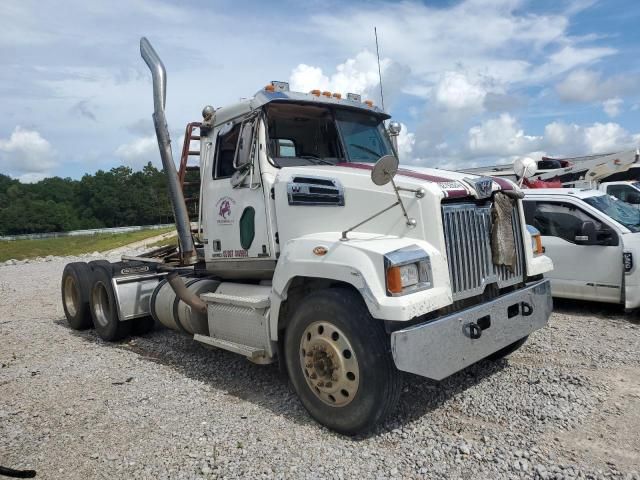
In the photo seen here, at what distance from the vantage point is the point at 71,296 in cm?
861

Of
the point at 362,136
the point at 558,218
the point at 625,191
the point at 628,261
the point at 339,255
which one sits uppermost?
the point at 362,136

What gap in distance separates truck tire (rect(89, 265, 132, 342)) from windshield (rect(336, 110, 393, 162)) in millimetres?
4079

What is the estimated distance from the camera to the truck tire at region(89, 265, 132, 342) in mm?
7387

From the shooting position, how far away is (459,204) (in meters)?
4.30

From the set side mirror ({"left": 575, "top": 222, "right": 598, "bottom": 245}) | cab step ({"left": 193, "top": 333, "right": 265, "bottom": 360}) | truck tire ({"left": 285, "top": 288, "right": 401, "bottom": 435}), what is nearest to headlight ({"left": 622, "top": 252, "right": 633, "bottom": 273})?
side mirror ({"left": 575, "top": 222, "right": 598, "bottom": 245})

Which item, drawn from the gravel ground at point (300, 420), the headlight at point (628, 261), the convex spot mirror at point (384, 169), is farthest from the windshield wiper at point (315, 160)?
the headlight at point (628, 261)

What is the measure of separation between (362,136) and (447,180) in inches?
61.6

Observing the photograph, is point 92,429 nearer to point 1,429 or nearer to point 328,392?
point 1,429

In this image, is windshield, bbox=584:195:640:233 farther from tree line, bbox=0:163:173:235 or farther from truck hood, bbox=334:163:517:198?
tree line, bbox=0:163:173:235

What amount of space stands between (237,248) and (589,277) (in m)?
5.17

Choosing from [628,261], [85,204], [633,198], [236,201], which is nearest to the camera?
[236,201]

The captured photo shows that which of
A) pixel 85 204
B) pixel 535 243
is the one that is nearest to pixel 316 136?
pixel 535 243

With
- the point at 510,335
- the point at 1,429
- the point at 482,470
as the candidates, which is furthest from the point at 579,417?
the point at 1,429

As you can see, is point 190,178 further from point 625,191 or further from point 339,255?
point 625,191
